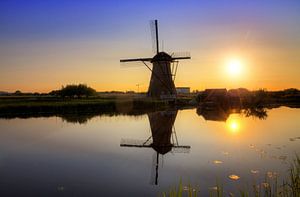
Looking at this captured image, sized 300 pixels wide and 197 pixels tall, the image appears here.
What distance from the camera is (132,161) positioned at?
9148mm

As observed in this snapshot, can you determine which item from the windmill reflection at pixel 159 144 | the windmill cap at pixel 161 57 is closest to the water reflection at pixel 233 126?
the windmill reflection at pixel 159 144

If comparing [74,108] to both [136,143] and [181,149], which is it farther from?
[181,149]

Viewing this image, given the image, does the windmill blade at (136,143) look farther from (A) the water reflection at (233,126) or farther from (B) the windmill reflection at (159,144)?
(A) the water reflection at (233,126)

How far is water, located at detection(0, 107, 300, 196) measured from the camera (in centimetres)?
650

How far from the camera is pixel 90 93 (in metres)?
58.1

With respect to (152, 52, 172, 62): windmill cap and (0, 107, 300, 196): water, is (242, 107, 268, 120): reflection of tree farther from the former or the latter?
(0, 107, 300, 196): water

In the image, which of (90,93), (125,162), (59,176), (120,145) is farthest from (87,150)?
(90,93)

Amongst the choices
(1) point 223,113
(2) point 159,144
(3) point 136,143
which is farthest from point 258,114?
(3) point 136,143

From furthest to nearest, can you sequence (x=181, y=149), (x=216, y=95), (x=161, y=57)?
(x=216, y=95) → (x=161, y=57) → (x=181, y=149)

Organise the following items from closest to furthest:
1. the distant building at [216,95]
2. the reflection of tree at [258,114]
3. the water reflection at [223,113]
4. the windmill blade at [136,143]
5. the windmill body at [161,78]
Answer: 1. the windmill blade at [136,143]
2. the water reflection at [223,113]
3. the reflection of tree at [258,114]
4. the windmill body at [161,78]
5. the distant building at [216,95]

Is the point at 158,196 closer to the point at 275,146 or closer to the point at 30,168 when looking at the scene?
the point at 30,168

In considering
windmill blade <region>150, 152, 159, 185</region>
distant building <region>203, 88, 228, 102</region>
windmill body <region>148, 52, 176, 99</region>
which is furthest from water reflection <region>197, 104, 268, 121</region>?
windmill blade <region>150, 152, 159, 185</region>

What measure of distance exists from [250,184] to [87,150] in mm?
6482

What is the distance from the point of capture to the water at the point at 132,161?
6.50 metres
